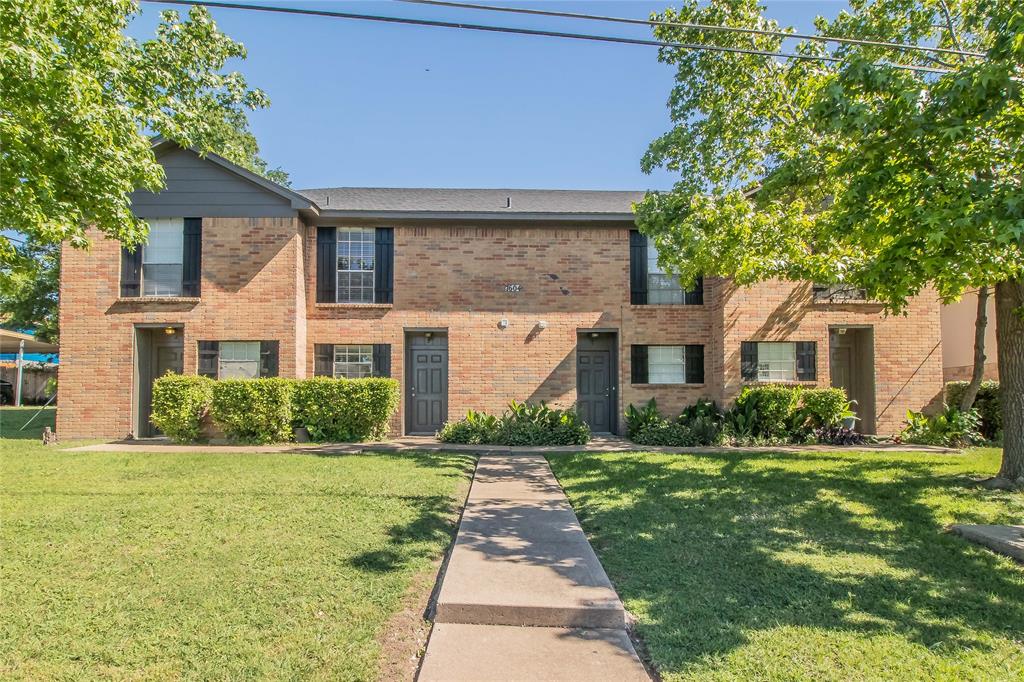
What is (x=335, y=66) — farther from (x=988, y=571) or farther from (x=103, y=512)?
(x=988, y=571)

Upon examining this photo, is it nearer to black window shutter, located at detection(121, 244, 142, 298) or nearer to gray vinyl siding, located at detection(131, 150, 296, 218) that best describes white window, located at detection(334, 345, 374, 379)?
gray vinyl siding, located at detection(131, 150, 296, 218)

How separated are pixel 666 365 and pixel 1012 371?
638 cm

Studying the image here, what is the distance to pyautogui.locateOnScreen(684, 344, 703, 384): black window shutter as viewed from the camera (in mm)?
13102

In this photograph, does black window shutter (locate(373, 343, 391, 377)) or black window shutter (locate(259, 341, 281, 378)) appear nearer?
black window shutter (locate(259, 341, 281, 378))

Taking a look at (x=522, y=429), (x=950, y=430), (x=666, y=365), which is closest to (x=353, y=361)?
(x=522, y=429)

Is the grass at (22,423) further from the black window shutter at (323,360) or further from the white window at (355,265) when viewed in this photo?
the white window at (355,265)

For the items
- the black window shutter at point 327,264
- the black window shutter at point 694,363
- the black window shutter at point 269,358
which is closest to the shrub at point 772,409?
the black window shutter at point 694,363

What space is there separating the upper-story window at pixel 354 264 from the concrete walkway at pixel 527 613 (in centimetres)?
827

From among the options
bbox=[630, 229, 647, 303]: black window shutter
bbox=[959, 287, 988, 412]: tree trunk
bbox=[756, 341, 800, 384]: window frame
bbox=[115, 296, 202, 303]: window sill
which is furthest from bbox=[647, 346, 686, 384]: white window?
bbox=[115, 296, 202, 303]: window sill

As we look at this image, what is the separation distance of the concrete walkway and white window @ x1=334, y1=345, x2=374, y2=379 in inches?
304

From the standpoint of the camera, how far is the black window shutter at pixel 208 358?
12.2 metres

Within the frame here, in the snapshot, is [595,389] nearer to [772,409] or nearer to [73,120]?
[772,409]

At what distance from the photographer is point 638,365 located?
12961 mm

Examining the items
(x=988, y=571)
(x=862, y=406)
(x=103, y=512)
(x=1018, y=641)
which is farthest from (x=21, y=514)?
(x=862, y=406)
